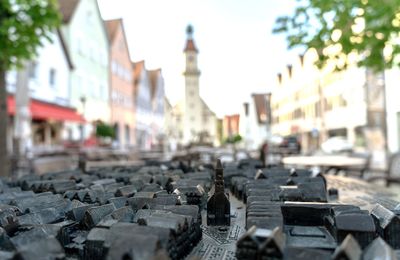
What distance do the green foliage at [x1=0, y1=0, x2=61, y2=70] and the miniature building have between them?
20.2 ft

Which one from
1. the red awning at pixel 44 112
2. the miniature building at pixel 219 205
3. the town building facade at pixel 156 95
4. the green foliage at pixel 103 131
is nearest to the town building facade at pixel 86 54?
the green foliage at pixel 103 131

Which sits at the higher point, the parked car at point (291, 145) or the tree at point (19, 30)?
the tree at point (19, 30)

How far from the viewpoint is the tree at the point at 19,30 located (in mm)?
6820

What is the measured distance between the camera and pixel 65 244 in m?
1.33

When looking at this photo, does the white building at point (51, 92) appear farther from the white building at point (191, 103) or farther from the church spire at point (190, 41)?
the church spire at point (190, 41)

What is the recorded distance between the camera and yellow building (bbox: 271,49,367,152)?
1298 inches

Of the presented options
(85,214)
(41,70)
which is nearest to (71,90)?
(41,70)

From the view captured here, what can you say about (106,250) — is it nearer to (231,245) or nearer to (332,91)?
(231,245)

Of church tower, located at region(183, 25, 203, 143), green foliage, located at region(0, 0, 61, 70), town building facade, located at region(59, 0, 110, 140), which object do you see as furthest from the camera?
church tower, located at region(183, 25, 203, 143)

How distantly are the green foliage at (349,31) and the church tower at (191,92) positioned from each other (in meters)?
54.7

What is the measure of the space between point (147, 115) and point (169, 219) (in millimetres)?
46887

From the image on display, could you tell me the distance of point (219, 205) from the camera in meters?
1.72

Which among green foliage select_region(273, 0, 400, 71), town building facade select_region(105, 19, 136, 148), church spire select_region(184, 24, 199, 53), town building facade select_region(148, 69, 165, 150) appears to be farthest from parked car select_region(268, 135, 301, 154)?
church spire select_region(184, 24, 199, 53)

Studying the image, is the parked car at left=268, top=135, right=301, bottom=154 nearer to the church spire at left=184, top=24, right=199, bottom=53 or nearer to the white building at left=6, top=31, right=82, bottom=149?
the white building at left=6, top=31, right=82, bottom=149
